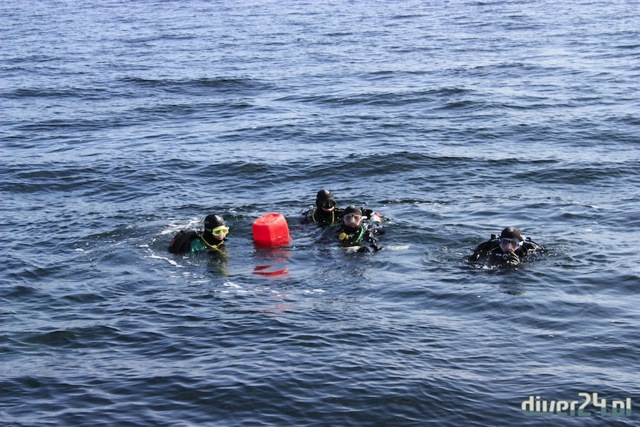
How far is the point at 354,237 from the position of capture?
58.4 ft

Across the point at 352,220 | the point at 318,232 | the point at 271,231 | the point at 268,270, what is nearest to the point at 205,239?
the point at 271,231

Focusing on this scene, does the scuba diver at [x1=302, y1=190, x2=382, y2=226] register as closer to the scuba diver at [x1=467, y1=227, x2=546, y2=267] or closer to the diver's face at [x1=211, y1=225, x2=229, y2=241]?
the diver's face at [x1=211, y1=225, x2=229, y2=241]

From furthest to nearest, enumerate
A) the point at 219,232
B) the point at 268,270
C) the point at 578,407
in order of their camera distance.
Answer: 1. the point at 219,232
2. the point at 268,270
3. the point at 578,407

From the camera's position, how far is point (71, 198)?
73.0 feet

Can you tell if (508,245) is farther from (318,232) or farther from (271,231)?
(271,231)

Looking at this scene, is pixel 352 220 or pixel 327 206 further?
pixel 327 206

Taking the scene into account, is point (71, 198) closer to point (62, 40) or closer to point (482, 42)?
point (482, 42)

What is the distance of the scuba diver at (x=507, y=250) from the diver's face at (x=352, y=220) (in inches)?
86.6

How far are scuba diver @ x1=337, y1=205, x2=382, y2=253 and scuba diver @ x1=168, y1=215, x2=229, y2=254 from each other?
7.27 ft

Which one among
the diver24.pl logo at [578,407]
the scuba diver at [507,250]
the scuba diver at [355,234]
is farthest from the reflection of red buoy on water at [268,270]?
the diver24.pl logo at [578,407]

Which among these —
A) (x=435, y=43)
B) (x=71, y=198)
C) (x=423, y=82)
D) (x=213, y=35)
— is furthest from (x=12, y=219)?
(x=213, y=35)

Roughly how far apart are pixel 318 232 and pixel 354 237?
125 centimetres

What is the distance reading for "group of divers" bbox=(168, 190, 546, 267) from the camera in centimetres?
1639

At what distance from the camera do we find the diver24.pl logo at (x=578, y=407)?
11.6 m
